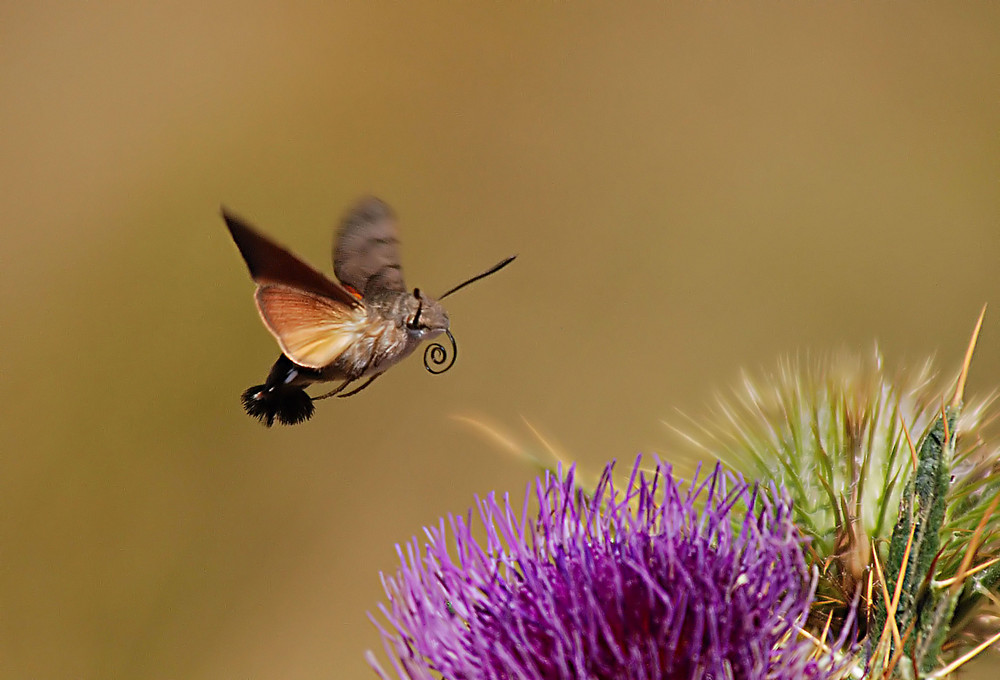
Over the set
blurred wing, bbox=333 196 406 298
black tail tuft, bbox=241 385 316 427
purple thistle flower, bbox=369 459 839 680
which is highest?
blurred wing, bbox=333 196 406 298

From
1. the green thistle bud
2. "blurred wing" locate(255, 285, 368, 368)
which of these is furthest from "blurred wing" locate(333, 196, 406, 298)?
the green thistle bud

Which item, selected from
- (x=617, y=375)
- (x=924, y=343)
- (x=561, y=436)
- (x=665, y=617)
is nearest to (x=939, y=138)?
(x=924, y=343)

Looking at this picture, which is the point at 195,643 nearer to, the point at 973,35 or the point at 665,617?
the point at 665,617

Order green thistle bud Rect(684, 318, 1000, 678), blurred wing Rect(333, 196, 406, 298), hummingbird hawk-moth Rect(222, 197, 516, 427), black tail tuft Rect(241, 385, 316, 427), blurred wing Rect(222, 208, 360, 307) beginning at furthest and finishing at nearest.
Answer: blurred wing Rect(333, 196, 406, 298) < black tail tuft Rect(241, 385, 316, 427) < hummingbird hawk-moth Rect(222, 197, 516, 427) < blurred wing Rect(222, 208, 360, 307) < green thistle bud Rect(684, 318, 1000, 678)

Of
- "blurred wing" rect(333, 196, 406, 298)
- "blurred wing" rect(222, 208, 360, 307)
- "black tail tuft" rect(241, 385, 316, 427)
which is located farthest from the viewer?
"blurred wing" rect(333, 196, 406, 298)

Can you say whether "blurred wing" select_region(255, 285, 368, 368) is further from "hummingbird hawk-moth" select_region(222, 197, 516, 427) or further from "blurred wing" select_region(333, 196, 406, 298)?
"blurred wing" select_region(333, 196, 406, 298)

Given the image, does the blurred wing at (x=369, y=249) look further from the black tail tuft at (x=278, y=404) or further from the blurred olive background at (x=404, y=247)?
the blurred olive background at (x=404, y=247)

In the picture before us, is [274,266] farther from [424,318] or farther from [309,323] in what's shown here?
[424,318]
